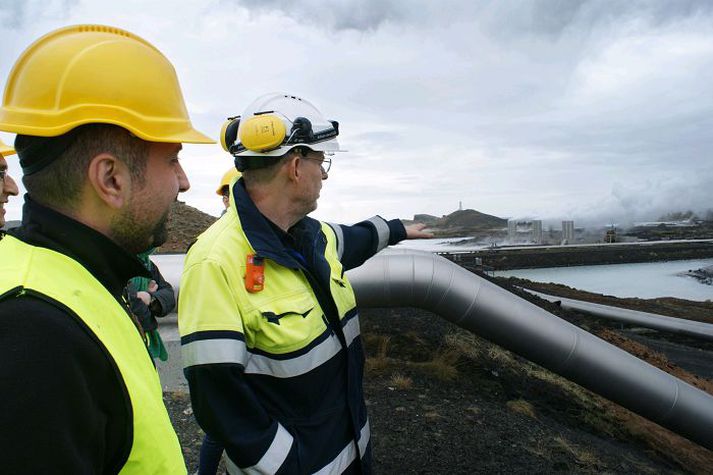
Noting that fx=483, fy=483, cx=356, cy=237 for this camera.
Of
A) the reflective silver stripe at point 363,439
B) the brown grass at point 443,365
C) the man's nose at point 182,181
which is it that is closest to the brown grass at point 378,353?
the brown grass at point 443,365

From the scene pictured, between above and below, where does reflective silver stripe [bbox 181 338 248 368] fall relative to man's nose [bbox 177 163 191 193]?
below

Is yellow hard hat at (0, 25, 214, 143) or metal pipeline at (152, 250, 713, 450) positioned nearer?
yellow hard hat at (0, 25, 214, 143)

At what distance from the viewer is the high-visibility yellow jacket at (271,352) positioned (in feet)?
6.08

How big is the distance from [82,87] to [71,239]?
0.38 metres

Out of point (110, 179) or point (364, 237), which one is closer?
point (110, 179)

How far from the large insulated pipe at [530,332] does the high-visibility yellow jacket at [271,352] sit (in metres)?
4.19

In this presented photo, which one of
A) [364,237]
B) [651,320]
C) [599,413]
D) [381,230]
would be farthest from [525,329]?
[651,320]

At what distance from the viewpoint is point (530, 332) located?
6.80 meters

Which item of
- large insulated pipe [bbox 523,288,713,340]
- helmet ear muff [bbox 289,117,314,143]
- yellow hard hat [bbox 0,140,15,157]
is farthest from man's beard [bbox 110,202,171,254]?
large insulated pipe [bbox 523,288,713,340]

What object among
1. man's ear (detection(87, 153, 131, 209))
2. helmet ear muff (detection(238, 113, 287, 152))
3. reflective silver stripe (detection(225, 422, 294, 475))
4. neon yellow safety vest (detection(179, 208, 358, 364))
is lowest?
reflective silver stripe (detection(225, 422, 294, 475))

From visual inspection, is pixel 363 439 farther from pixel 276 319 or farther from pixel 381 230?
pixel 381 230

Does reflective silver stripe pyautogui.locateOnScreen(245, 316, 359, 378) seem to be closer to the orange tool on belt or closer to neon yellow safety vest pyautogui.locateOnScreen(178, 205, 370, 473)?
neon yellow safety vest pyautogui.locateOnScreen(178, 205, 370, 473)

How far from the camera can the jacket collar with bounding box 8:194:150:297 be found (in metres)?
1.00

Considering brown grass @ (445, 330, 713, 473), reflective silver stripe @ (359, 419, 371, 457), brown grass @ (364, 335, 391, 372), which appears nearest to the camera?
reflective silver stripe @ (359, 419, 371, 457)
